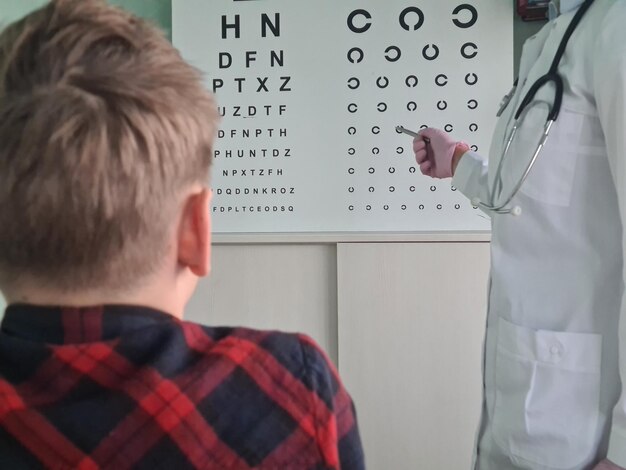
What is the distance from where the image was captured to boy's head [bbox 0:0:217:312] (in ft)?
1.32

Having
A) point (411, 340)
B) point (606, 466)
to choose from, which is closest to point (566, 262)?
point (606, 466)

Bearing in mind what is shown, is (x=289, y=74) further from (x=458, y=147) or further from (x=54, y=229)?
(x=54, y=229)

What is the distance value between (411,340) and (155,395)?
4.18 feet

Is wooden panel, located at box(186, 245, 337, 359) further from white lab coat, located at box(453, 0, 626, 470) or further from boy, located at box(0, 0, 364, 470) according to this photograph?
boy, located at box(0, 0, 364, 470)

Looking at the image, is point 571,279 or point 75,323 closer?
point 75,323

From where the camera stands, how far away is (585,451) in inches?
31.9

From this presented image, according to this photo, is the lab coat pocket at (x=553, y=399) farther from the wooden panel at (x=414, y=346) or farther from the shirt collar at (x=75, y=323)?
the wooden panel at (x=414, y=346)

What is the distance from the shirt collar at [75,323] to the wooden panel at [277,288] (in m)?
1.26

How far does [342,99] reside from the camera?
1746 millimetres

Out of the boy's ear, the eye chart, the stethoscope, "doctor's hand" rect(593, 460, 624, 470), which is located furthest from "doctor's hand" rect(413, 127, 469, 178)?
the boy's ear

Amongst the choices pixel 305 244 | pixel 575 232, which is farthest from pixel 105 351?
pixel 305 244

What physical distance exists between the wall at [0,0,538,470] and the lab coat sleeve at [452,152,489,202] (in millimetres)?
444

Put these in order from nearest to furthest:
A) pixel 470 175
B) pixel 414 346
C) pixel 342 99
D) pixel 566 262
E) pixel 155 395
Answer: pixel 155 395, pixel 566 262, pixel 470 175, pixel 414 346, pixel 342 99

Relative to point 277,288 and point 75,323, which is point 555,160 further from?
point 277,288
